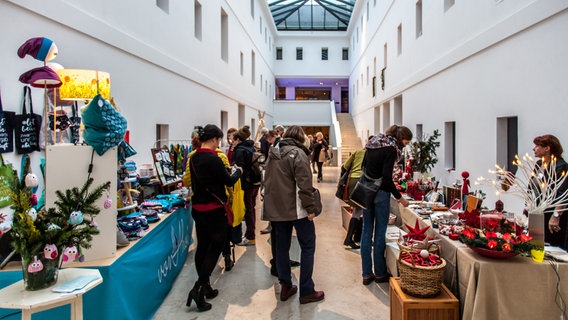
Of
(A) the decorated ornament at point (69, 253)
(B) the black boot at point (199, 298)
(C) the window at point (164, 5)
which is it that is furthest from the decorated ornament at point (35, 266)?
(C) the window at point (164, 5)

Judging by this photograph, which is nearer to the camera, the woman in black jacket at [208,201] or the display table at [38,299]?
the display table at [38,299]

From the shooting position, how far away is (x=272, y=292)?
4090 mm

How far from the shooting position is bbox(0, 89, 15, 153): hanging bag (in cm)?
301

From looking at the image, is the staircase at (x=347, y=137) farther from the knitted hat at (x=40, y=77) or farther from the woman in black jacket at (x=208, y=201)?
the knitted hat at (x=40, y=77)

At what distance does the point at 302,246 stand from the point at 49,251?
2.29 meters

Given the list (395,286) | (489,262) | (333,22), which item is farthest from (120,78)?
(333,22)

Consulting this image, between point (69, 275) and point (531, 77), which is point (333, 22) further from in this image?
point (69, 275)

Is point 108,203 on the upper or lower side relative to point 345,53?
lower

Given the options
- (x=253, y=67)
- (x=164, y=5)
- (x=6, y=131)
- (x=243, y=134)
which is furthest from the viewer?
(x=253, y=67)

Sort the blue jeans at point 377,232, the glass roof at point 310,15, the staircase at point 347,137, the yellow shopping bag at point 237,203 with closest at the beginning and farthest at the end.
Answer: the blue jeans at point 377,232, the yellow shopping bag at point 237,203, the staircase at point 347,137, the glass roof at point 310,15

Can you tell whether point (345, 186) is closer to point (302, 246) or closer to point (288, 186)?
point (302, 246)

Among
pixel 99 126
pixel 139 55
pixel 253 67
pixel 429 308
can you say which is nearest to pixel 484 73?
pixel 429 308

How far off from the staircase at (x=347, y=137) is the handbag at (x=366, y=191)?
15.1m

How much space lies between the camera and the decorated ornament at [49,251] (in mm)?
2090
